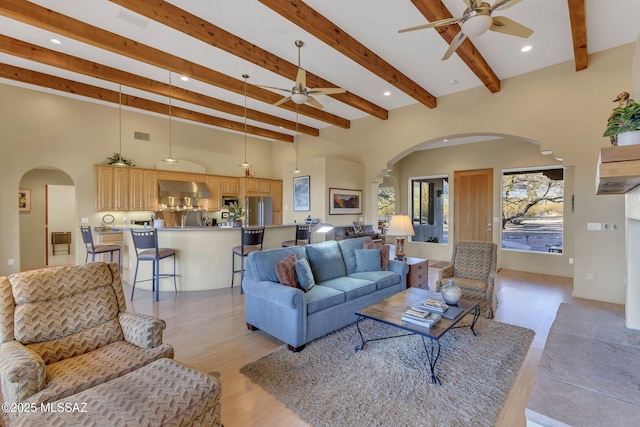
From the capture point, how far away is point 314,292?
320 centimetres

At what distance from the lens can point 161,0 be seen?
303 cm

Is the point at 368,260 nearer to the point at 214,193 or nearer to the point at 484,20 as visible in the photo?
the point at 484,20

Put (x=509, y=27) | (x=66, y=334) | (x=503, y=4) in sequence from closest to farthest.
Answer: (x=66, y=334) → (x=503, y=4) → (x=509, y=27)

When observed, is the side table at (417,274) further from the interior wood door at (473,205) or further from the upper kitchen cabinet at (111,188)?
the upper kitchen cabinet at (111,188)

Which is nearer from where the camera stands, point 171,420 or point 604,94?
point 171,420

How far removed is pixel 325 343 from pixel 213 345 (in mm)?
1166

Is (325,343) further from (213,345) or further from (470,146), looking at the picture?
(470,146)

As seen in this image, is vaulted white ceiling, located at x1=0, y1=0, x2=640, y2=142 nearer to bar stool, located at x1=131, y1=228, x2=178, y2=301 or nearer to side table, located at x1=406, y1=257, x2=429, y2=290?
bar stool, located at x1=131, y1=228, x2=178, y2=301

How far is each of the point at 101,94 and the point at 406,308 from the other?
6490 millimetres

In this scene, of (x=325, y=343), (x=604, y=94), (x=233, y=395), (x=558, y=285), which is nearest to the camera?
(x=233, y=395)

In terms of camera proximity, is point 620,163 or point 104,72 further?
point 104,72

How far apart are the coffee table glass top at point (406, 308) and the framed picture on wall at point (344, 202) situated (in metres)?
3.69

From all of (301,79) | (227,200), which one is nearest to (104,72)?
(301,79)

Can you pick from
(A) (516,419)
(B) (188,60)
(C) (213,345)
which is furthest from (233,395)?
(B) (188,60)
